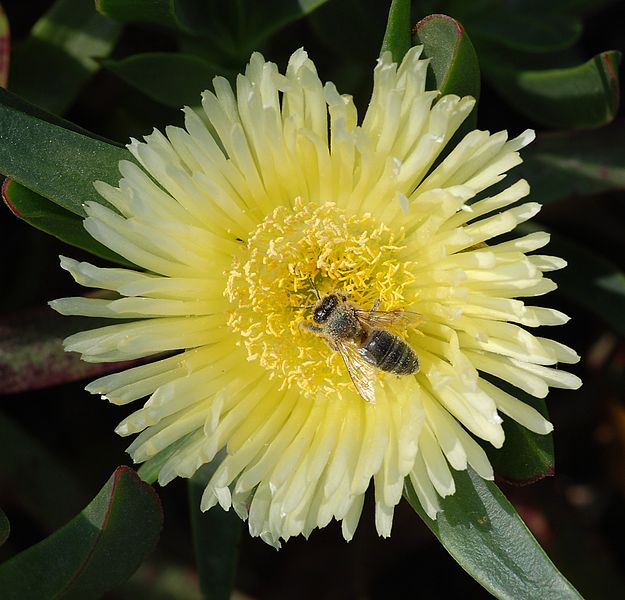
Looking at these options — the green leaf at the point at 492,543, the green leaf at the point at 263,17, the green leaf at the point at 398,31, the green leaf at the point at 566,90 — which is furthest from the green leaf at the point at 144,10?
the green leaf at the point at 492,543

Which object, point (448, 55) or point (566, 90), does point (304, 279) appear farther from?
point (566, 90)

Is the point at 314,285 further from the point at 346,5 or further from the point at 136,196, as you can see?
the point at 346,5

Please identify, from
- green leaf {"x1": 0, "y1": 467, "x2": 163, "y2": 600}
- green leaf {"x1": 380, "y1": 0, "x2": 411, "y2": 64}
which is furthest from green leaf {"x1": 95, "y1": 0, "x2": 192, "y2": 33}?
green leaf {"x1": 0, "y1": 467, "x2": 163, "y2": 600}

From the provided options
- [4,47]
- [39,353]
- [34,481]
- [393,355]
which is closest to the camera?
[393,355]

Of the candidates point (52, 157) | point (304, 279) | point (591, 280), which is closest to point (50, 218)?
point (52, 157)

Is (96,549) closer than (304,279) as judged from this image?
Yes

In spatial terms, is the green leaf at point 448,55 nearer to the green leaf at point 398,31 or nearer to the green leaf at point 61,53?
the green leaf at point 398,31

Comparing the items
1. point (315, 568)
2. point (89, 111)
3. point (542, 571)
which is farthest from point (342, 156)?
point (315, 568)
